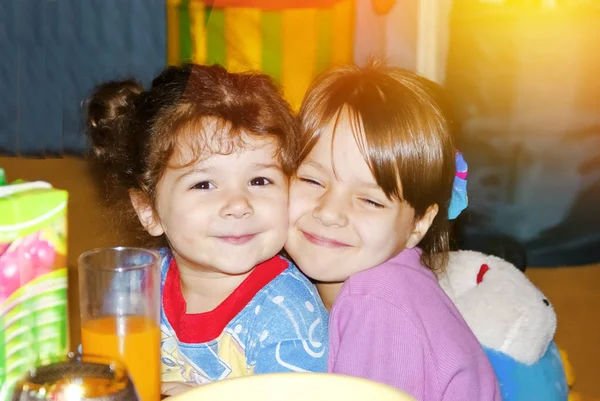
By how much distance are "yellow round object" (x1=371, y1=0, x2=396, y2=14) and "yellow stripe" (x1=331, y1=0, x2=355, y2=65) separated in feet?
0.24

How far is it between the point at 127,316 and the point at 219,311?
1.14 feet

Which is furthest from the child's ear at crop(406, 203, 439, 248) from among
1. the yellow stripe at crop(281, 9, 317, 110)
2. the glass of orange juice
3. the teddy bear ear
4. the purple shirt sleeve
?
the yellow stripe at crop(281, 9, 317, 110)

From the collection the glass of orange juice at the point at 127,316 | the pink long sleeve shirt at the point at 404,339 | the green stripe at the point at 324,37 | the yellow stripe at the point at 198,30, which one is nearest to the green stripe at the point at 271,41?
the green stripe at the point at 324,37

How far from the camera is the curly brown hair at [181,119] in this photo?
3.63 feet

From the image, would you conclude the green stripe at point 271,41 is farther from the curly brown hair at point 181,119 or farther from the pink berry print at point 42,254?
the pink berry print at point 42,254

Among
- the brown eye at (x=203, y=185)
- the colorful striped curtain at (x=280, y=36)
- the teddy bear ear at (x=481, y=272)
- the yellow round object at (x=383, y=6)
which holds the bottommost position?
the teddy bear ear at (x=481, y=272)

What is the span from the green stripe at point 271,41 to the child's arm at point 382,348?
116cm

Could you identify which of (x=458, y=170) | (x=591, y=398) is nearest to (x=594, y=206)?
(x=591, y=398)

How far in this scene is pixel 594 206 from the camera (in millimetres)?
2840

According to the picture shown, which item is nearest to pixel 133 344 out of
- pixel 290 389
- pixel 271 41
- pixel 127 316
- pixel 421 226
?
pixel 127 316

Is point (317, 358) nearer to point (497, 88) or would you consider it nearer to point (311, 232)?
point (311, 232)

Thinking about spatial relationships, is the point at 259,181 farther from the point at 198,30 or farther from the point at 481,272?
the point at 198,30

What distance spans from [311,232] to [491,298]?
567 millimetres

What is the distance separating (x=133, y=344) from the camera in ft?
2.54
